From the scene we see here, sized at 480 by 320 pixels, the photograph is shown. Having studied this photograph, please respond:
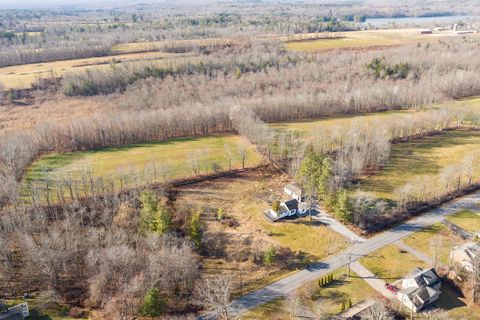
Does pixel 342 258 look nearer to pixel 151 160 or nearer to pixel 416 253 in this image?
pixel 416 253

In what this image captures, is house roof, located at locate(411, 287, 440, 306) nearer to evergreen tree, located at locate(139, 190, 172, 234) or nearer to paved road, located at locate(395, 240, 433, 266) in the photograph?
paved road, located at locate(395, 240, 433, 266)

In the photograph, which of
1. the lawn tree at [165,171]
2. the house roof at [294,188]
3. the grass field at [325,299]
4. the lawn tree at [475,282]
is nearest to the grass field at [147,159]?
the lawn tree at [165,171]

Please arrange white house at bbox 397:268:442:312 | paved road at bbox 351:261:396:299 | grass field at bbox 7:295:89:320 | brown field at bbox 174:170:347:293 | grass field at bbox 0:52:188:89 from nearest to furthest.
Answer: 1. grass field at bbox 7:295:89:320
2. white house at bbox 397:268:442:312
3. paved road at bbox 351:261:396:299
4. brown field at bbox 174:170:347:293
5. grass field at bbox 0:52:188:89

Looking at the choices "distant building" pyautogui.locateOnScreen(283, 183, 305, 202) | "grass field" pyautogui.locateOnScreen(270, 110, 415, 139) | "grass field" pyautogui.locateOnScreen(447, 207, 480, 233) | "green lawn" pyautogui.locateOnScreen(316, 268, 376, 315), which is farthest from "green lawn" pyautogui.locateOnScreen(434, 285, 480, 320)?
"grass field" pyautogui.locateOnScreen(270, 110, 415, 139)

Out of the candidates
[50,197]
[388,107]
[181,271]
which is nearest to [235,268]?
[181,271]

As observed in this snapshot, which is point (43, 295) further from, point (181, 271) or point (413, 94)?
point (413, 94)

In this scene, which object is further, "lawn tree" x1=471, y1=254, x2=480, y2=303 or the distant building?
the distant building
